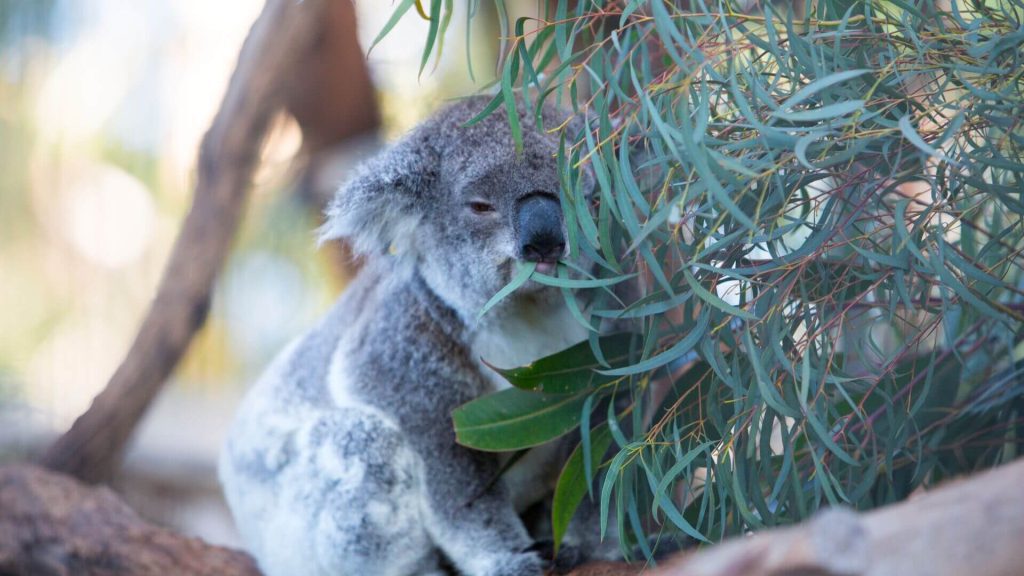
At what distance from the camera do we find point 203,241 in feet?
12.6

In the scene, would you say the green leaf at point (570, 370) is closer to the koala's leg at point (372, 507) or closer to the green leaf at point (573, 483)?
the green leaf at point (573, 483)

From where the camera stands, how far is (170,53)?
16.2 feet

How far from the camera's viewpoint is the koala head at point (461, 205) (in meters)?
2.14

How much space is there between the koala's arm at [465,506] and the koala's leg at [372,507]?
0.05 metres

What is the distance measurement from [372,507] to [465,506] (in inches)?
9.6

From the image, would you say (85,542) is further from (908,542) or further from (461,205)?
(908,542)

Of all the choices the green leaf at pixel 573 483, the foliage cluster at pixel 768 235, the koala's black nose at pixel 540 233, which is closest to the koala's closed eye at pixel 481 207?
the koala's black nose at pixel 540 233

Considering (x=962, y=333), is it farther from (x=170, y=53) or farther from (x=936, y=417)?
(x=170, y=53)

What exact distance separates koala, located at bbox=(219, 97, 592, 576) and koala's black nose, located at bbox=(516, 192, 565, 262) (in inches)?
4.4

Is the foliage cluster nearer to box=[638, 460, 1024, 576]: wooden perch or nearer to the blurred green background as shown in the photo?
box=[638, 460, 1024, 576]: wooden perch

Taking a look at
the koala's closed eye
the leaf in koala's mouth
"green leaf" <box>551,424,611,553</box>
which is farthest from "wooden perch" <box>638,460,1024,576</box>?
the koala's closed eye

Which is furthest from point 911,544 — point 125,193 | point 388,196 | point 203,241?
point 125,193

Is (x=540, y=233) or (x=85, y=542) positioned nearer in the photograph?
(x=540, y=233)

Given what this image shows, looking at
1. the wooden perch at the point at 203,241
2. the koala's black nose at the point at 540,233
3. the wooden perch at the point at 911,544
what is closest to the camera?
the wooden perch at the point at 911,544
